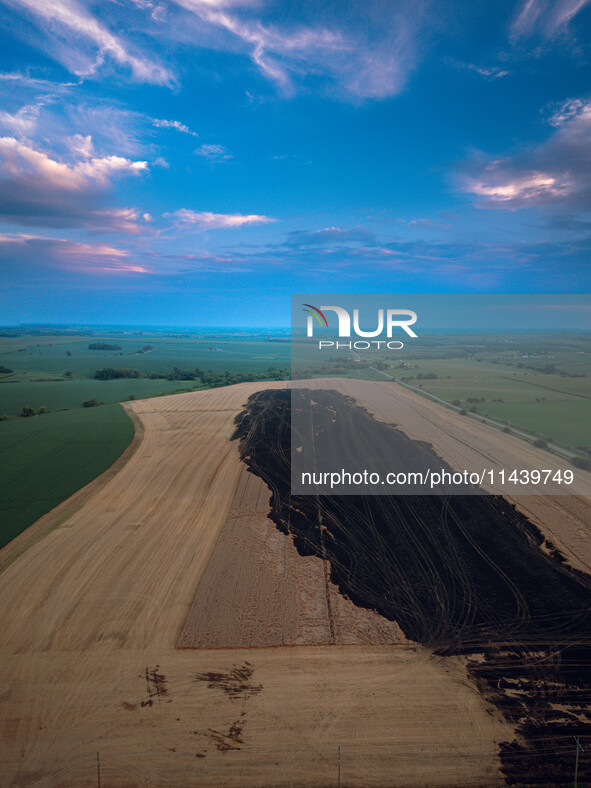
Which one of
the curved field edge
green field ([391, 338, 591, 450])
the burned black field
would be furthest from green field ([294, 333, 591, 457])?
the curved field edge

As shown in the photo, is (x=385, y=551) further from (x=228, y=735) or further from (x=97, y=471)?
(x=97, y=471)

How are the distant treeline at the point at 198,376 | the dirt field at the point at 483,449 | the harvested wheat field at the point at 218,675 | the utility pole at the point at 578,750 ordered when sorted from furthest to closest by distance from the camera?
the distant treeline at the point at 198,376, the dirt field at the point at 483,449, the harvested wheat field at the point at 218,675, the utility pole at the point at 578,750

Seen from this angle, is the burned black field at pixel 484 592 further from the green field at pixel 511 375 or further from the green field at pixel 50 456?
the green field at pixel 511 375

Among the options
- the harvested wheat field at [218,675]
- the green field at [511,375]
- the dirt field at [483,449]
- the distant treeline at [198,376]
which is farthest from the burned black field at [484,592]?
the distant treeline at [198,376]

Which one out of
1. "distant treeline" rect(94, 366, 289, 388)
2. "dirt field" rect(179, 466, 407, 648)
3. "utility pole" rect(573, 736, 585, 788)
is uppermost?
"distant treeline" rect(94, 366, 289, 388)

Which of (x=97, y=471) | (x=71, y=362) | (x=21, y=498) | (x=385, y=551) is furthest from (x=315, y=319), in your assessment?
(x=71, y=362)

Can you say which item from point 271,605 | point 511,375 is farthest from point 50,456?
point 511,375

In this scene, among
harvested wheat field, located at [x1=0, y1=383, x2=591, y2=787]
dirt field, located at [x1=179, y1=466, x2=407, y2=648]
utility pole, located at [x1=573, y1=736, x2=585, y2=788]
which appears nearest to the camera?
utility pole, located at [x1=573, y1=736, x2=585, y2=788]

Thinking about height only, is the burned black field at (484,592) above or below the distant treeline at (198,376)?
below

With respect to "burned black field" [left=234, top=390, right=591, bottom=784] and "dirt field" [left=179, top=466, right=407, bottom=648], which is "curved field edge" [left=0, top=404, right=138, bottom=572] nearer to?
"dirt field" [left=179, top=466, right=407, bottom=648]
